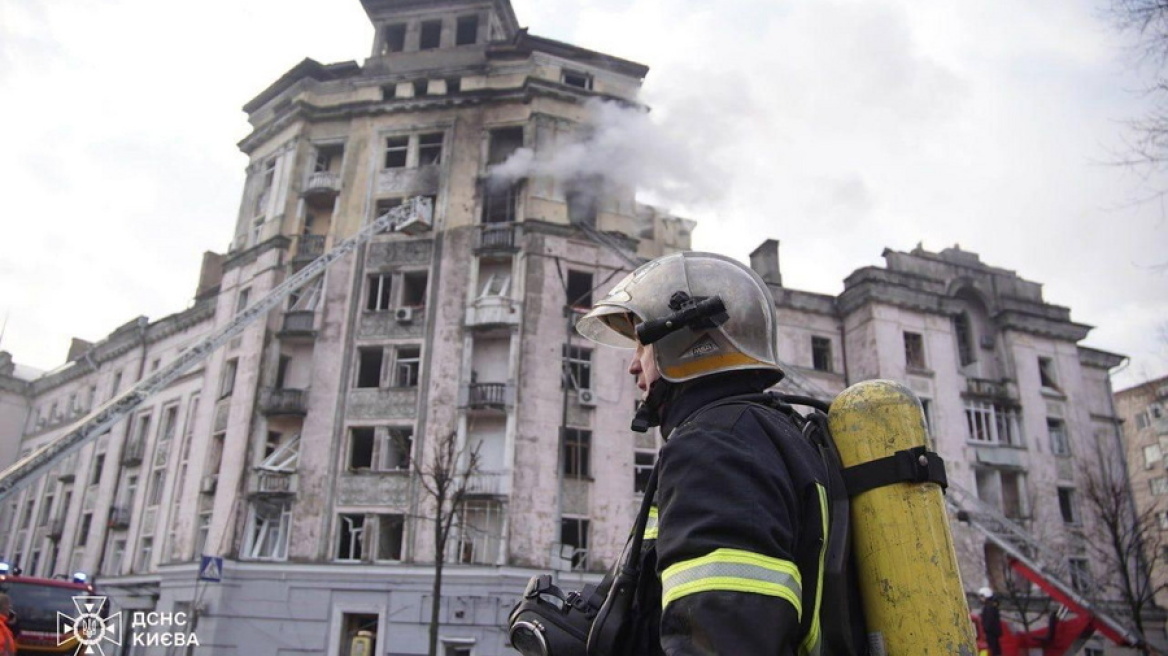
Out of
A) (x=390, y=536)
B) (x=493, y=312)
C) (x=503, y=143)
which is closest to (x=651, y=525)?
(x=390, y=536)

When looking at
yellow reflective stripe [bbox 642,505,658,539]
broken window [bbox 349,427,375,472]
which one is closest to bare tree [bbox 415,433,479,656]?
broken window [bbox 349,427,375,472]

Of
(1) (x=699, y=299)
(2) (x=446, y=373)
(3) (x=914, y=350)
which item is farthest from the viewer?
(3) (x=914, y=350)

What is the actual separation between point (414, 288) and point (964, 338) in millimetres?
23283

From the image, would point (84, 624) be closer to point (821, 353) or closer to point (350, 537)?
point (350, 537)

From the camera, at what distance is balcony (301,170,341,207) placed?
29672 mm

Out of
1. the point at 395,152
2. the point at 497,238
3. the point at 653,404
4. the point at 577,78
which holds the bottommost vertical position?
the point at 653,404

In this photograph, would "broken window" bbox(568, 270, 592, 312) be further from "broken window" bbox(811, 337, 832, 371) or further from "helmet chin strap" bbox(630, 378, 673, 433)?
"helmet chin strap" bbox(630, 378, 673, 433)

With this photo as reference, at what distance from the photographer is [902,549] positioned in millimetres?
2207

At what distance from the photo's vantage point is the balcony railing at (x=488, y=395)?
24922 millimetres

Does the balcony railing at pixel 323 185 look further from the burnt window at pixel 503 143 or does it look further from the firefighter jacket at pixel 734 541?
the firefighter jacket at pixel 734 541

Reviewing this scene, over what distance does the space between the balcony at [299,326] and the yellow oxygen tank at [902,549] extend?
26.9m

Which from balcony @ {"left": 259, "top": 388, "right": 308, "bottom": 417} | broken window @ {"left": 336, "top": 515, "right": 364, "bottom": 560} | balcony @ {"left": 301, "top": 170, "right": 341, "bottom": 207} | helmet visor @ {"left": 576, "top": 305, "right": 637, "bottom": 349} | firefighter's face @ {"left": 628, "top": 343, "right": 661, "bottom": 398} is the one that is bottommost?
firefighter's face @ {"left": 628, "top": 343, "right": 661, "bottom": 398}

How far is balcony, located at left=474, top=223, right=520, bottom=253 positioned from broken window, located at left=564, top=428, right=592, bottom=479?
6.84 m

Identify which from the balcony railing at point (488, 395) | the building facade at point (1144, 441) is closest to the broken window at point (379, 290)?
the balcony railing at point (488, 395)
